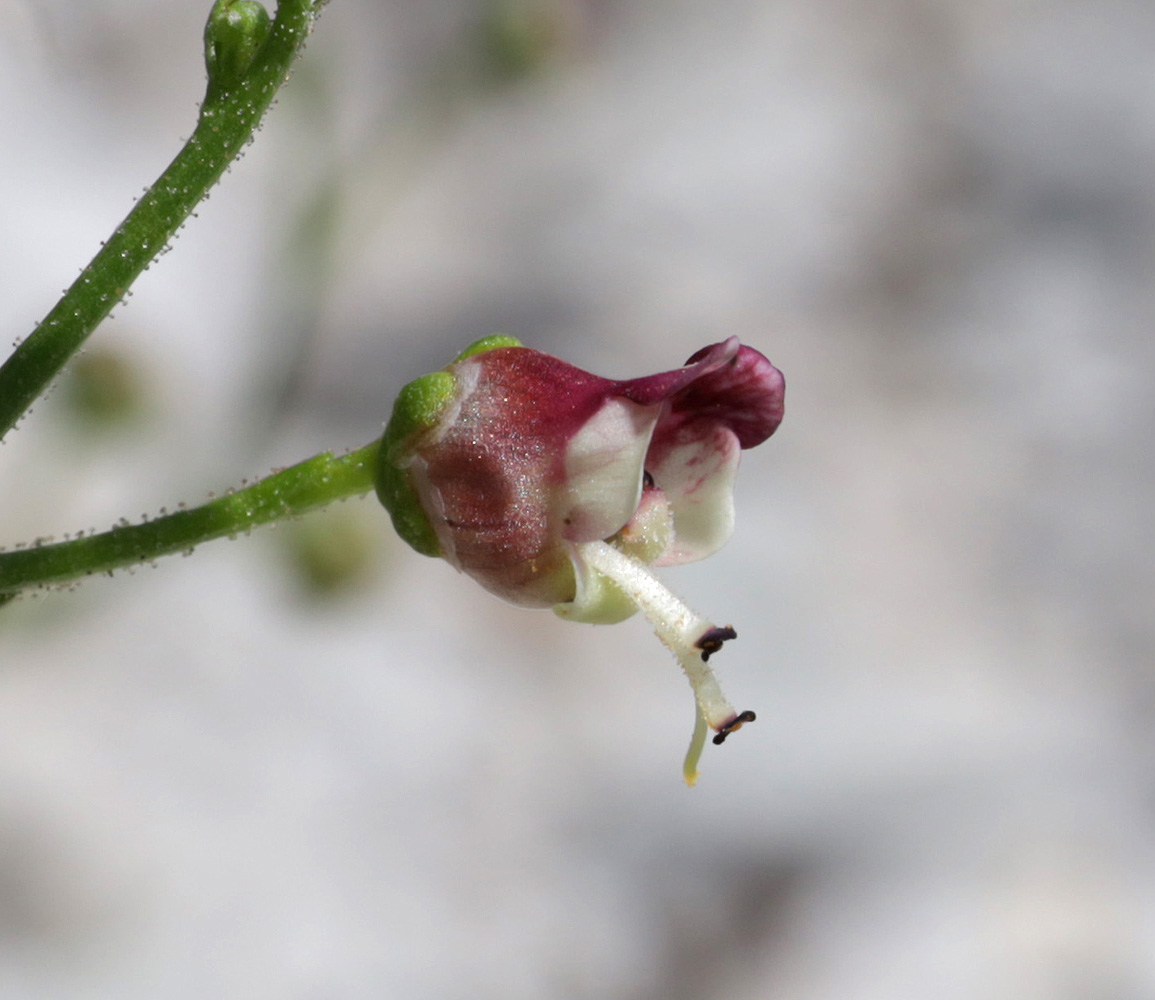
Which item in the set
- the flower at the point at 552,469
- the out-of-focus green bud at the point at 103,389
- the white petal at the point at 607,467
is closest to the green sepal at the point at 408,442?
the flower at the point at 552,469

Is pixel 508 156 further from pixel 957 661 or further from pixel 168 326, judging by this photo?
pixel 957 661

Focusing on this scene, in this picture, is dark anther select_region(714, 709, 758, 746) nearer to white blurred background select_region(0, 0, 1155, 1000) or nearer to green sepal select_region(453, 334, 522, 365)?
green sepal select_region(453, 334, 522, 365)

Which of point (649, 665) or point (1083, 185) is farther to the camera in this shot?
point (1083, 185)

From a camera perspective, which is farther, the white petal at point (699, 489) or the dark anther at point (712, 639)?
the white petal at point (699, 489)

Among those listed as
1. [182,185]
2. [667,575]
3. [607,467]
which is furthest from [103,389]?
[607,467]

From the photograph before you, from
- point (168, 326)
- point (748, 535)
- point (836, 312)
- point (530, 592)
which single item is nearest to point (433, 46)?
point (168, 326)

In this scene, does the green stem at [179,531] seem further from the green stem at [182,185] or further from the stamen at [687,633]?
the stamen at [687,633]

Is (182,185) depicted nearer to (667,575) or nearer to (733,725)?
(733,725)
